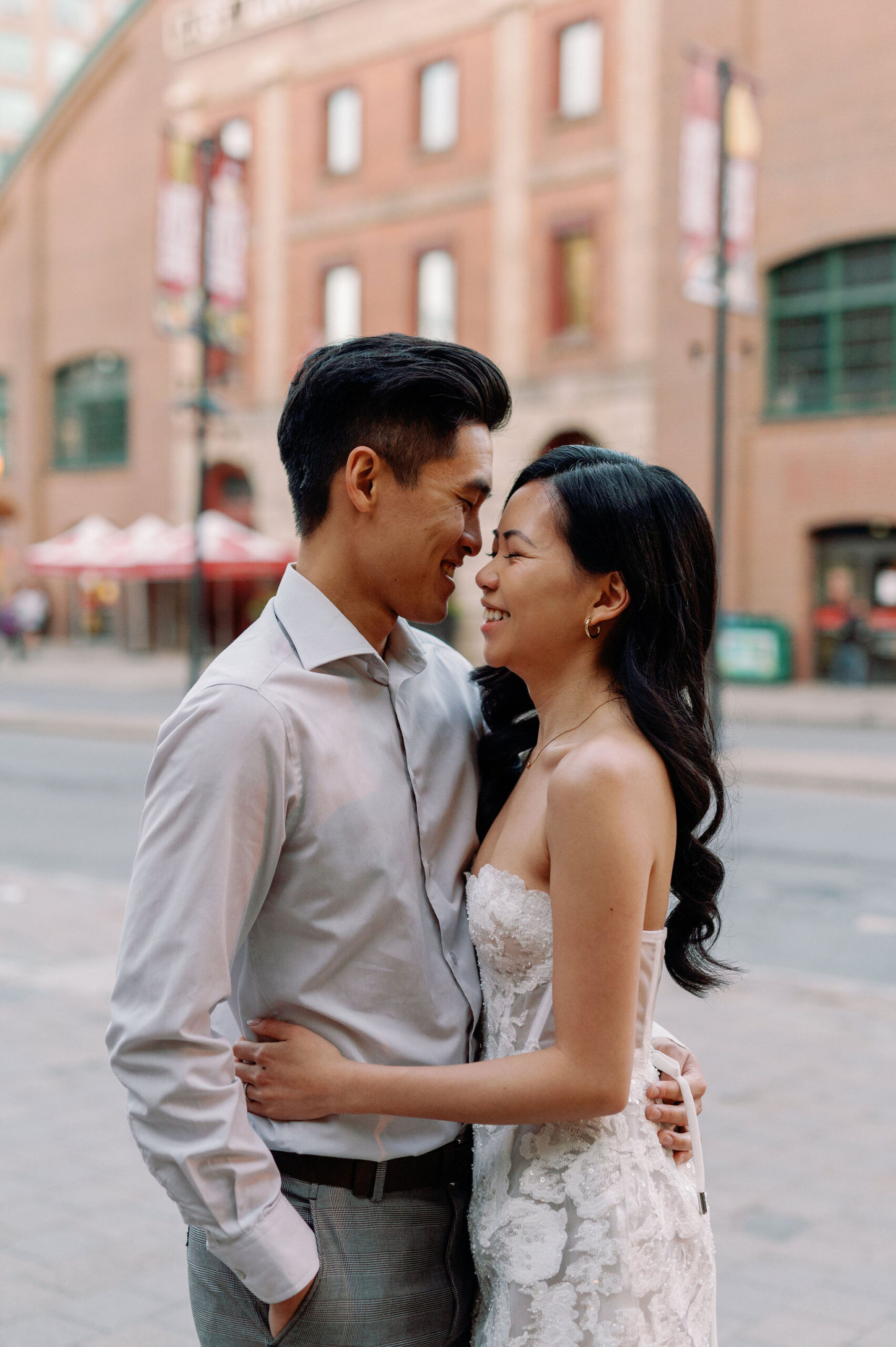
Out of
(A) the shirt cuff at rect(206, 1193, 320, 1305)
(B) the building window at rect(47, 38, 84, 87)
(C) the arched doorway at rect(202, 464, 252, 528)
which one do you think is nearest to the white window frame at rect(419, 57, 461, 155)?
(C) the arched doorway at rect(202, 464, 252, 528)

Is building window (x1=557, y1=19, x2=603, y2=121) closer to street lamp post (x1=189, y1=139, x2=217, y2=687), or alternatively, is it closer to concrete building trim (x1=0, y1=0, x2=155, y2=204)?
street lamp post (x1=189, y1=139, x2=217, y2=687)

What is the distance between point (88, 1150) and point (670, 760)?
3.57m

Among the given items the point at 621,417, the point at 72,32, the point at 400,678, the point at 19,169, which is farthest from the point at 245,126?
the point at 72,32

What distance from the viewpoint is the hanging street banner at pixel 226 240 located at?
22.4 meters

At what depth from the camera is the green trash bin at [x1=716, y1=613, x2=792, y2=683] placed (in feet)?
80.6

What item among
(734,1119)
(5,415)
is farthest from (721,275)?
(5,415)

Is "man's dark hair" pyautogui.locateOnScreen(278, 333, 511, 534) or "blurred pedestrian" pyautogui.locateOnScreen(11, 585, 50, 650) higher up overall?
"man's dark hair" pyautogui.locateOnScreen(278, 333, 511, 534)

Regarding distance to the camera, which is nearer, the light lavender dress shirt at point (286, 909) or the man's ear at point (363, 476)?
the light lavender dress shirt at point (286, 909)

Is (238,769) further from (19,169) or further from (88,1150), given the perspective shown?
(19,169)

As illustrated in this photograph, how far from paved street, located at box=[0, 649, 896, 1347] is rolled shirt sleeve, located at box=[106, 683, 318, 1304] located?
0.92 meters

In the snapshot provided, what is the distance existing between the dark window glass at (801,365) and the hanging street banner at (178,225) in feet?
34.2

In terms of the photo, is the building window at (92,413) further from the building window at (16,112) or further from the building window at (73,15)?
the building window at (73,15)

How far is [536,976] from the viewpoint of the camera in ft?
6.48

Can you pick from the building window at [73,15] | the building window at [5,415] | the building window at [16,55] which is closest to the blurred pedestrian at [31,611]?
the building window at [5,415]
